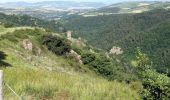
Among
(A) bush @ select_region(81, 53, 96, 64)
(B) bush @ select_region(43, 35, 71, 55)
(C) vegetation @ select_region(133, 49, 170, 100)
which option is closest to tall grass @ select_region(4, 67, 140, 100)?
(C) vegetation @ select_region(133, 49, 170, 100)

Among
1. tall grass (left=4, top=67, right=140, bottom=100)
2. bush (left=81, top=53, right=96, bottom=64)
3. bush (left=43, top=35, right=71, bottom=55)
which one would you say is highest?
tall grass (left=4, top=67, right=140, bottom=100)

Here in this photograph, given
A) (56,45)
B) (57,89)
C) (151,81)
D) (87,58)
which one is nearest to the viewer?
(57,89)

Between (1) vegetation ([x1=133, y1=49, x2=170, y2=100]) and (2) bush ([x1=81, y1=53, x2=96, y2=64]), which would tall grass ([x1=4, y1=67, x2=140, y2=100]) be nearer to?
(1) vegetation ([x1=133, y1=49, x2=170, y2=100])

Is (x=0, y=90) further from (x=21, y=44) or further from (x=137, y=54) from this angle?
(x=21, y=44)

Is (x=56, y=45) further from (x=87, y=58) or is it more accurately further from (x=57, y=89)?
(x=57, y=89)

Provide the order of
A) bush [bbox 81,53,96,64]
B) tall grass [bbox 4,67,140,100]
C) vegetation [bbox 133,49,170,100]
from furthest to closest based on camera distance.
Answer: bush [bbox 81,53,96,64] → vegetation [bbox 133,49,170,100] → tall grass [bbox 4,67,140,100]

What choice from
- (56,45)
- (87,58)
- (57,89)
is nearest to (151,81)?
(57,89)

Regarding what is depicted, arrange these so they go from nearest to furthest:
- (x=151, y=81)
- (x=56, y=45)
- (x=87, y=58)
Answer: (x=151, y=81) → (x=56, y=45) → (x=87, y=58)

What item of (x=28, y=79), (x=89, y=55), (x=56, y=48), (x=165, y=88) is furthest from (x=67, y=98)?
(x=89, y=55)

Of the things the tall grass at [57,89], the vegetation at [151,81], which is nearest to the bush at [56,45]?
the tall grass at [57,89]

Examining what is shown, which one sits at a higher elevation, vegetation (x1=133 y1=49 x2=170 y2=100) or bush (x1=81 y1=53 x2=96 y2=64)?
vegetation (x1=133 y1=49 x2=170 y2=100)

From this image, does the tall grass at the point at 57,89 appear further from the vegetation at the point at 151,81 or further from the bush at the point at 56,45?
the bush at the point at 56,45

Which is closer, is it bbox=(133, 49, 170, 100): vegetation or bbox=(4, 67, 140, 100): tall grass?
bbox=(4, 67, 140, 100): tall grass

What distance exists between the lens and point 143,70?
1395cm
